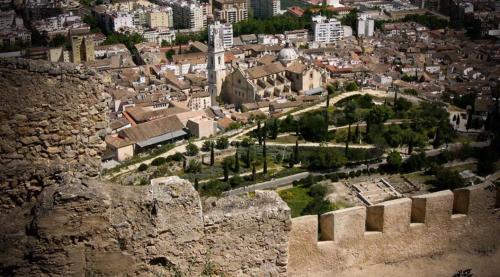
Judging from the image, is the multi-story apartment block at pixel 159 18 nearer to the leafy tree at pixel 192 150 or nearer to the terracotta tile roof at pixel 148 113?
the terracotta tile roof at pixel 148 113

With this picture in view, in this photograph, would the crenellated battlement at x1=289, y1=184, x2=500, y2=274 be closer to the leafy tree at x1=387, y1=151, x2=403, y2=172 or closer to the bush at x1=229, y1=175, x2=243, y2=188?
the bush at x1=229, y1=175, x2=243, y2=188

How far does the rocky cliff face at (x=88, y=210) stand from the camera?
153 inches

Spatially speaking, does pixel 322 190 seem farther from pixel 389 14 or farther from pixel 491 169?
pixel 389 14

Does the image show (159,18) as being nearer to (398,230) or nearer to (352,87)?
(352,87)

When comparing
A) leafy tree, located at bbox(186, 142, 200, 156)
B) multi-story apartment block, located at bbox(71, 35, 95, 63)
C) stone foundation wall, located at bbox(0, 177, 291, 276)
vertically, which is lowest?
leafy tree, located at bbox(186, 142, 200, 156)

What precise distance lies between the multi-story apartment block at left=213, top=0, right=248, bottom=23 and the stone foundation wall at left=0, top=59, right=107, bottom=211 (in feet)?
199

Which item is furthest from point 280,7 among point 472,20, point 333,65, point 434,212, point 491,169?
point 434,212

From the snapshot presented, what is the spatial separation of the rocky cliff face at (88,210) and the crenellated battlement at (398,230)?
0.49m

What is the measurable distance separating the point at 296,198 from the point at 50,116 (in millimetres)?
20249

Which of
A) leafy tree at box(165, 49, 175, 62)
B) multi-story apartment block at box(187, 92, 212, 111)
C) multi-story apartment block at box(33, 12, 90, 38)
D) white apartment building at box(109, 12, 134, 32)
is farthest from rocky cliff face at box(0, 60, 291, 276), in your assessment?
white apartment building at box(109, 12, 134, 32)

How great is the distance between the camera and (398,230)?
530 centimetres

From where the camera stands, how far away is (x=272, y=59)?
154 ft

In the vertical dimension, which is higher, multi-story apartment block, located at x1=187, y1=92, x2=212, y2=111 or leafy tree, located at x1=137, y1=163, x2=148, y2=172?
multi-story apartment block, located at x1=187, y1=92, x2=212, y2=111

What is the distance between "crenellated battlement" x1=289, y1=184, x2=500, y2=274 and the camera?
493cm
